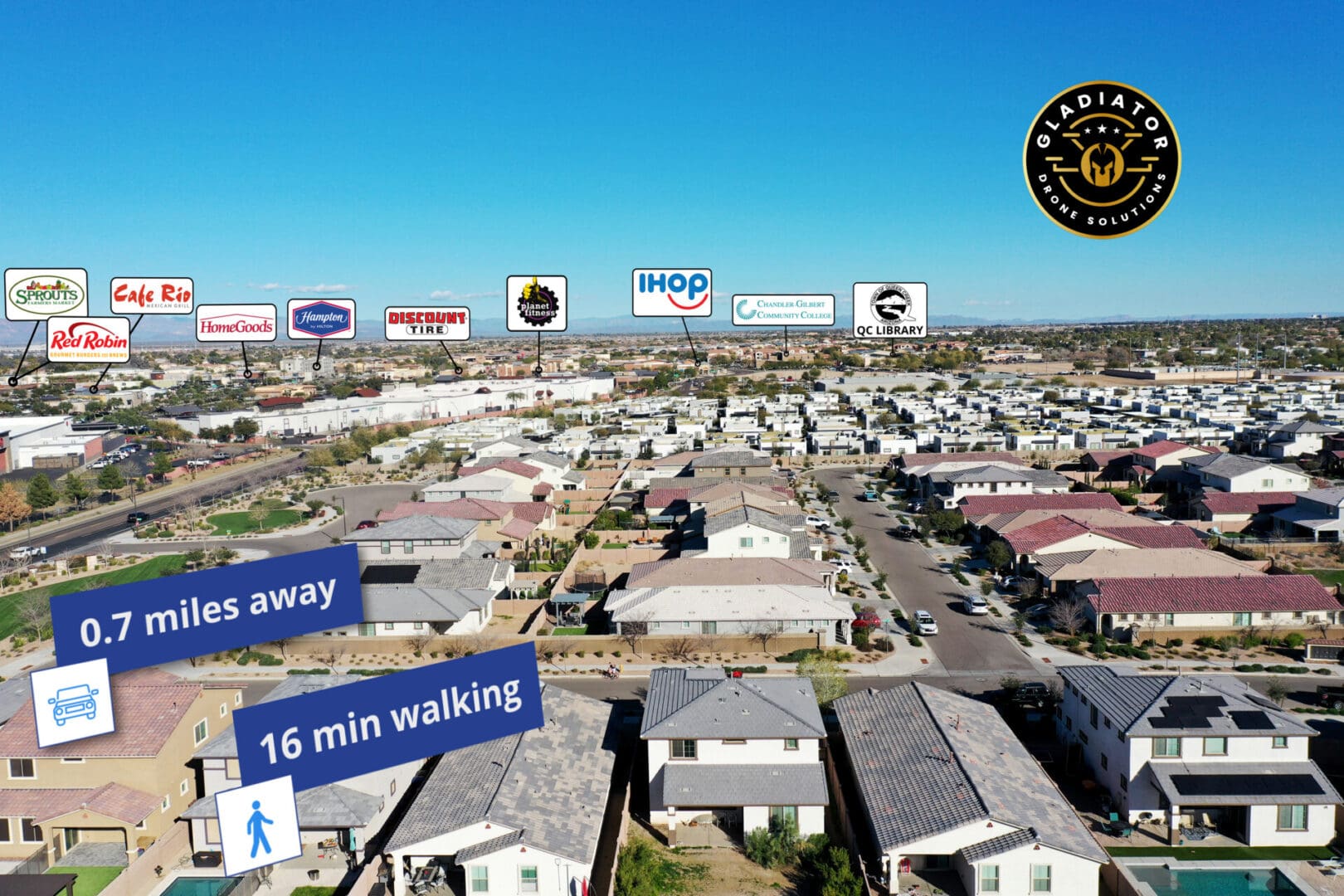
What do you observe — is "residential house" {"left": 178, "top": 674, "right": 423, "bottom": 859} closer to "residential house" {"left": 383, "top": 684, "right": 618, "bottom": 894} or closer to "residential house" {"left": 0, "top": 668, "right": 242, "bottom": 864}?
"residential house" {"left": 0, "top": 668, "right": 242, "bottom": 864}

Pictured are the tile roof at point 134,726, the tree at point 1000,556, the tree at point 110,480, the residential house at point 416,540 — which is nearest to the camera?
the tile roof at point 134,726

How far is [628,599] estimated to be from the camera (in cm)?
2667

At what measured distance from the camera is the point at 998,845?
44.0ft

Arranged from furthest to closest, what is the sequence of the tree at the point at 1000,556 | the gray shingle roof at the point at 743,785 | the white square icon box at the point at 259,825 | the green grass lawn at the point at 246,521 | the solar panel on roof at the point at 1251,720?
the green grass lawn at the point at 246,521 < the tree at the point at 1000,556 < the solar panel on roof at the point at 1251,720 < the gray shingle roof at the point at 743,785 < the white square icon box at the point at 259,825

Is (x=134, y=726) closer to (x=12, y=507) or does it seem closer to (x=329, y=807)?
(x=329, y=807)

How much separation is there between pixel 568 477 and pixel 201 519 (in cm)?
1776

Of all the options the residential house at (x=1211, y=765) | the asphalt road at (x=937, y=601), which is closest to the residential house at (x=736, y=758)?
the residential house at (x=1211, y=765)

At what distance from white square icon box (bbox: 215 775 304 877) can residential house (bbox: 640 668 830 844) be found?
41.0 feet

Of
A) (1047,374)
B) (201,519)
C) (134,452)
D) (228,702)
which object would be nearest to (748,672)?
(228,702)

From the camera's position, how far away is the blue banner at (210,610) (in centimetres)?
406

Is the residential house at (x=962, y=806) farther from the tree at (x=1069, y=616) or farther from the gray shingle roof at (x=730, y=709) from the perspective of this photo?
the tree at (x=1069, y=616)

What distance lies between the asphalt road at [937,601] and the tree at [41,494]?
126 ft

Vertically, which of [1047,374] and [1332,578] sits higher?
[1047,374]

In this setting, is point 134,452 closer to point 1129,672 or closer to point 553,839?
point 553,839
